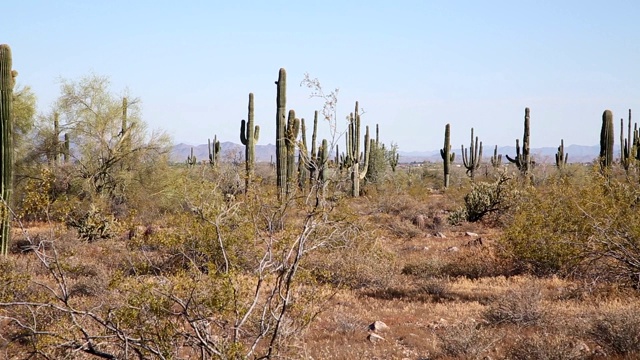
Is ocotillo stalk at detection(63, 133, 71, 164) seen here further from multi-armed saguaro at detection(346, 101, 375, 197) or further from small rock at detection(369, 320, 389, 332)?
small rock at detection(369, 320, 389, 332)

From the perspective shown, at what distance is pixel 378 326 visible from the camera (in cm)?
937

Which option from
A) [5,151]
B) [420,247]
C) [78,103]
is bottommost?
[420,247]

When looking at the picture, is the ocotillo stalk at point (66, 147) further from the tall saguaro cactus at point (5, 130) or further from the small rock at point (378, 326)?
the small rock at point (378, 326)

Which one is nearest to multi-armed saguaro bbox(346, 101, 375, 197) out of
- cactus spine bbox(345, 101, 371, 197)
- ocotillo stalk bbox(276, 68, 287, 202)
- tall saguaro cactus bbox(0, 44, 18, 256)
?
cactus spine bbox(345, 101, 371, 197)

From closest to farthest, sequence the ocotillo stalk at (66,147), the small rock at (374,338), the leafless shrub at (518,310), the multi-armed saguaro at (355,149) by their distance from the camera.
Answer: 1. the small rock at (374,338)
2. the leafless shrub at (518,310)
3. the ocotillo stalk at (66,147)
4. the multi-armed saguaro at (355,149)

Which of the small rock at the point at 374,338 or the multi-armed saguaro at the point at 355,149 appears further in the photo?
the multi-armed saguaro at the point at 355,149

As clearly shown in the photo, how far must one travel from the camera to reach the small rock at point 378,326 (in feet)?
30.5

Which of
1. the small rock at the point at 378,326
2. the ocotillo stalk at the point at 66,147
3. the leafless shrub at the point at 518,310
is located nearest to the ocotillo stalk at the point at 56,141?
the ocotillo stalk at the point at 66,147

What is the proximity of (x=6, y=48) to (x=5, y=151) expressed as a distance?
7.55 feet

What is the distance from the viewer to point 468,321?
9.52 metres

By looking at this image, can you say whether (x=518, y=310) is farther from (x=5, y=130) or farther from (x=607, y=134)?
(x=607, y=134)

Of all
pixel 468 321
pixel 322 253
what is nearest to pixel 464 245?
pixel 322 253

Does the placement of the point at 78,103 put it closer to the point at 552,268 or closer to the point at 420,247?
the point at 420,247

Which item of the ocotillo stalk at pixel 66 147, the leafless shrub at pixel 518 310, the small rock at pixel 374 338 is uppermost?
the ocotillo stalk at pixel 66 147
